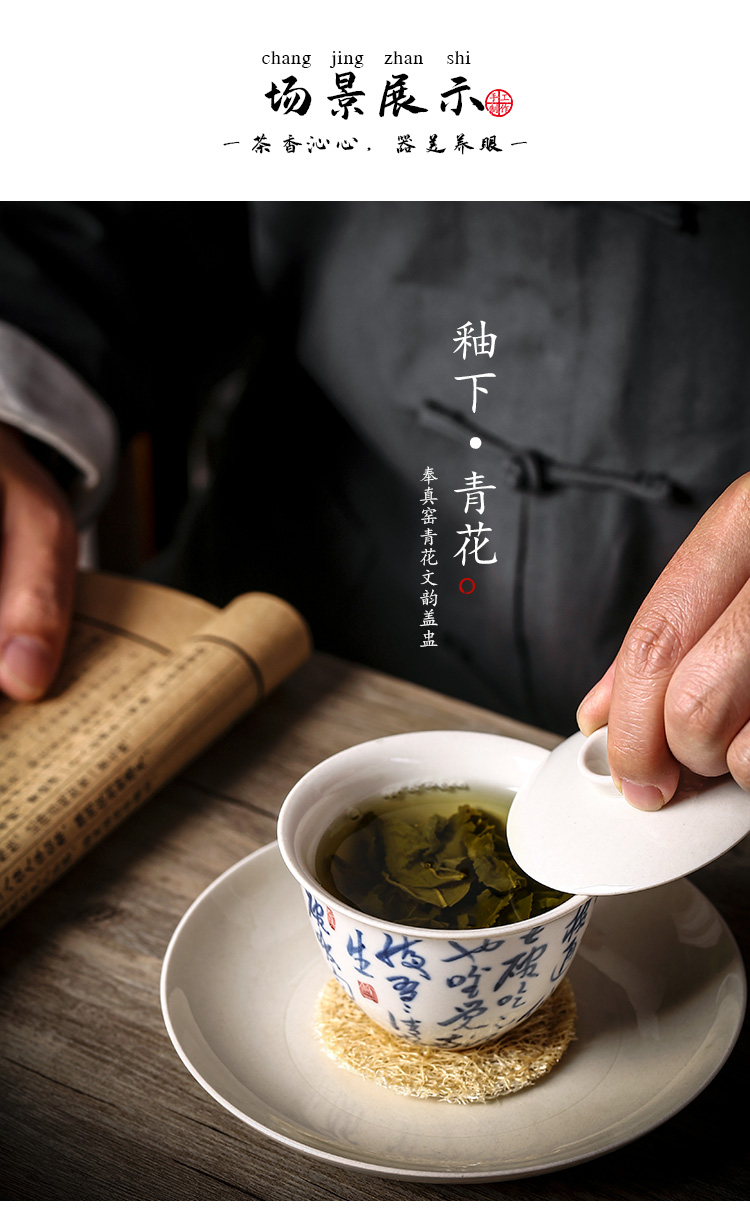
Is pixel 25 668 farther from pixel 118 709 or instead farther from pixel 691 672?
pixel 691 672

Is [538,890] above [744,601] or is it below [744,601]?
below

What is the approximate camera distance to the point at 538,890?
12.1 inches

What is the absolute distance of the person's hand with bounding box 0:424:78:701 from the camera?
0.53 meters

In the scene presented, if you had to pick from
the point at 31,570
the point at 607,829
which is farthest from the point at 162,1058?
the point at 31,570

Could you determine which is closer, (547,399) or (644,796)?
(644,796)

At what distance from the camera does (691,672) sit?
0.26 metres

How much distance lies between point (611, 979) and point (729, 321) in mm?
432

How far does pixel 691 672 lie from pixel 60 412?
1.72 ft

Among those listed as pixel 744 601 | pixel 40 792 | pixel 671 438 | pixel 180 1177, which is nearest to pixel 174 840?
pixel 40 792
